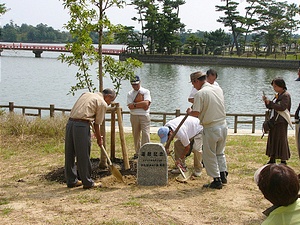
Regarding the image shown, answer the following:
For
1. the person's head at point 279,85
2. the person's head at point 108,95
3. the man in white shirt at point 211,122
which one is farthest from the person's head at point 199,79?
the person's head at point 279,85

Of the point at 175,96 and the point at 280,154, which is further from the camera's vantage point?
the point at 175,96

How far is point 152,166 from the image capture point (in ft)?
20.1

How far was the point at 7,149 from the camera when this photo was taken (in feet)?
28.7

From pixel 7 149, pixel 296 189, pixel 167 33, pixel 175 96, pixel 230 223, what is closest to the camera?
pixel 296 189

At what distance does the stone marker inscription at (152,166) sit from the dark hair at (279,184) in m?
3.75

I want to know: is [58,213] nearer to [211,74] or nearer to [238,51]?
[211,74]

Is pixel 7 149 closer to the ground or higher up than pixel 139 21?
closer to the ground

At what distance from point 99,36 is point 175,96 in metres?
21.8

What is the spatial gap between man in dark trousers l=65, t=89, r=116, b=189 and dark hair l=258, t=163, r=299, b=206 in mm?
3721

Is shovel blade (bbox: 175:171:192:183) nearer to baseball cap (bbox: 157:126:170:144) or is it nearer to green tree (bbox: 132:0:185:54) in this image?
baseball cap (bbox: 157:126:170:144)

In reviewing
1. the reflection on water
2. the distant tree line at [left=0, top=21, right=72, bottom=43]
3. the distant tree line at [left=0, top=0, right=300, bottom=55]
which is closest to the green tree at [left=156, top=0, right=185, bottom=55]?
the distant tree line at [left=0, top=0, right=300, bottom=55]

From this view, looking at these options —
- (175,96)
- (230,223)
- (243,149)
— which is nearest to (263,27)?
(175,96)

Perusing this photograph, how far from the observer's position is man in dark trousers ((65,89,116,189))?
5.79 metres

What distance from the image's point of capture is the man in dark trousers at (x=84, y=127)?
228 inches
